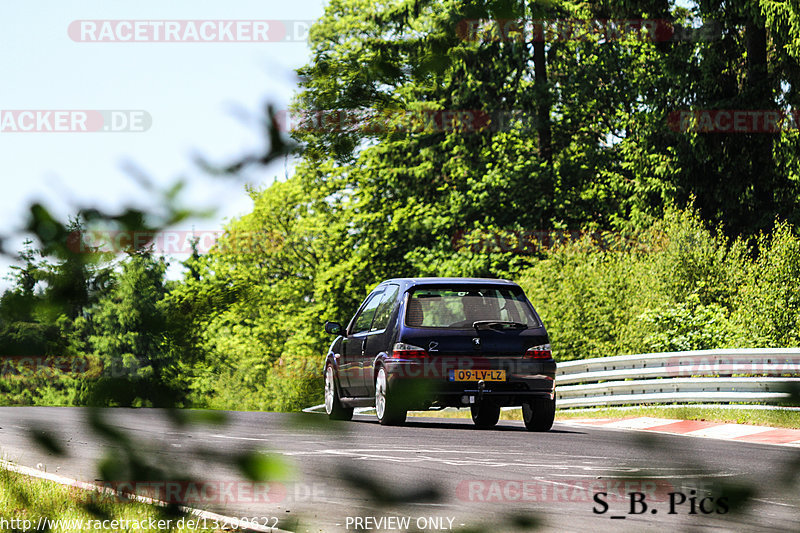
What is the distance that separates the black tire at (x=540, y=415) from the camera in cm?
1335

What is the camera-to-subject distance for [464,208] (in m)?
34.4

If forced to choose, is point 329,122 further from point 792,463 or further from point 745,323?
point 745,323

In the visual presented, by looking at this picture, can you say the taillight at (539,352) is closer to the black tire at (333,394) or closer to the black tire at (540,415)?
the black tire at (540,415)

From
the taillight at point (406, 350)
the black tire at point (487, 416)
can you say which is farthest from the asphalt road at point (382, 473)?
the black tire at point (487, 416)

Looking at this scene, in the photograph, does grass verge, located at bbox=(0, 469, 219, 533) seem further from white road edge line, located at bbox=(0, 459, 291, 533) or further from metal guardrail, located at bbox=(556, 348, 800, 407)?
metal guardrail, located at bbox=(556, 348, 800, 407)

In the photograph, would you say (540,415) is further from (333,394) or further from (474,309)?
(333,394)

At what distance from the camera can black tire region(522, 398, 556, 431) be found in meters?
13.4

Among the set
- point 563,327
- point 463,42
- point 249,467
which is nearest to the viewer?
point 249,467

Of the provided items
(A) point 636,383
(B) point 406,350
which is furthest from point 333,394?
(A) point 636,383

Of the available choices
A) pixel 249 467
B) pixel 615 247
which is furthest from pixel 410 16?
pixel 615 247

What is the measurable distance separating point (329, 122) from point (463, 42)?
0.34 m

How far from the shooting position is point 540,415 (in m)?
13.5

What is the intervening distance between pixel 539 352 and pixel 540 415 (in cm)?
112

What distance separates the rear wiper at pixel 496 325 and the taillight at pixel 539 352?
26 centimetres
